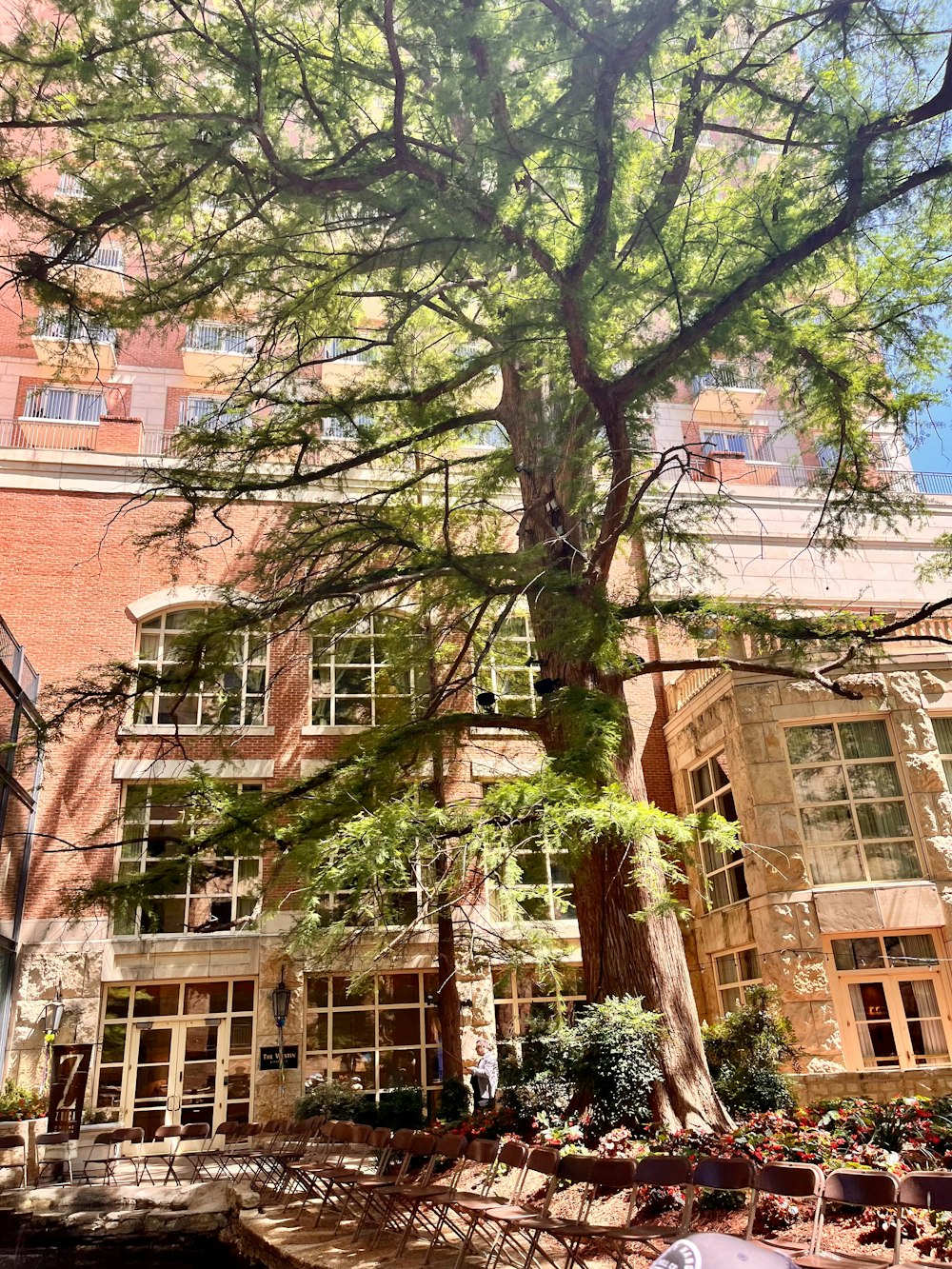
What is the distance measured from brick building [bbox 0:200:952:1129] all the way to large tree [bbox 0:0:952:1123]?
387 centimetres

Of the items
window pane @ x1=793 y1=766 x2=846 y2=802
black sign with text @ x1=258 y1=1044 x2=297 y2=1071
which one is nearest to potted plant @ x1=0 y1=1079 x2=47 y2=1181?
black sign with text @ x1=258 y1=1044 x2=297 y2=1071

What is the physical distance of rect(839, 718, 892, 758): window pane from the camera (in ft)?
56.1

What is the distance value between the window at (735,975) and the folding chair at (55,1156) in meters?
10.5

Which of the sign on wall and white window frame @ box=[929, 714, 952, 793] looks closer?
the sign on wall

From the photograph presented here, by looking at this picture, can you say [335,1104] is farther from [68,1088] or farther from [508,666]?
[508,666]

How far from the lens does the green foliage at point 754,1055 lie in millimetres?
10133

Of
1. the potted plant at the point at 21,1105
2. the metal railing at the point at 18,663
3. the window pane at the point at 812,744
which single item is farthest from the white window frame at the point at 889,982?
the metal railing at the point at 18,663

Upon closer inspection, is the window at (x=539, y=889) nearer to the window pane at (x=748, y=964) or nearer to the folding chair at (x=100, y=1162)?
the window pane at (x=748, y=964)

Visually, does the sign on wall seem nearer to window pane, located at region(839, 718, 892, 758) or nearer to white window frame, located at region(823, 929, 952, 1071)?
white window frame, located at region(823, 929, 952, 1071)

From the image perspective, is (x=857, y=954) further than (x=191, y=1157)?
Yes

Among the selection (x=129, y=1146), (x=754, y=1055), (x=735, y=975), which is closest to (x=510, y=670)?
(x=754, y=1055)

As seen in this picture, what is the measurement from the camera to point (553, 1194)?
7039 mm

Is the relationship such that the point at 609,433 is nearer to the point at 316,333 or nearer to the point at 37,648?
the point at 316,333

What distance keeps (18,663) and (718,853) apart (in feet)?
42.1
